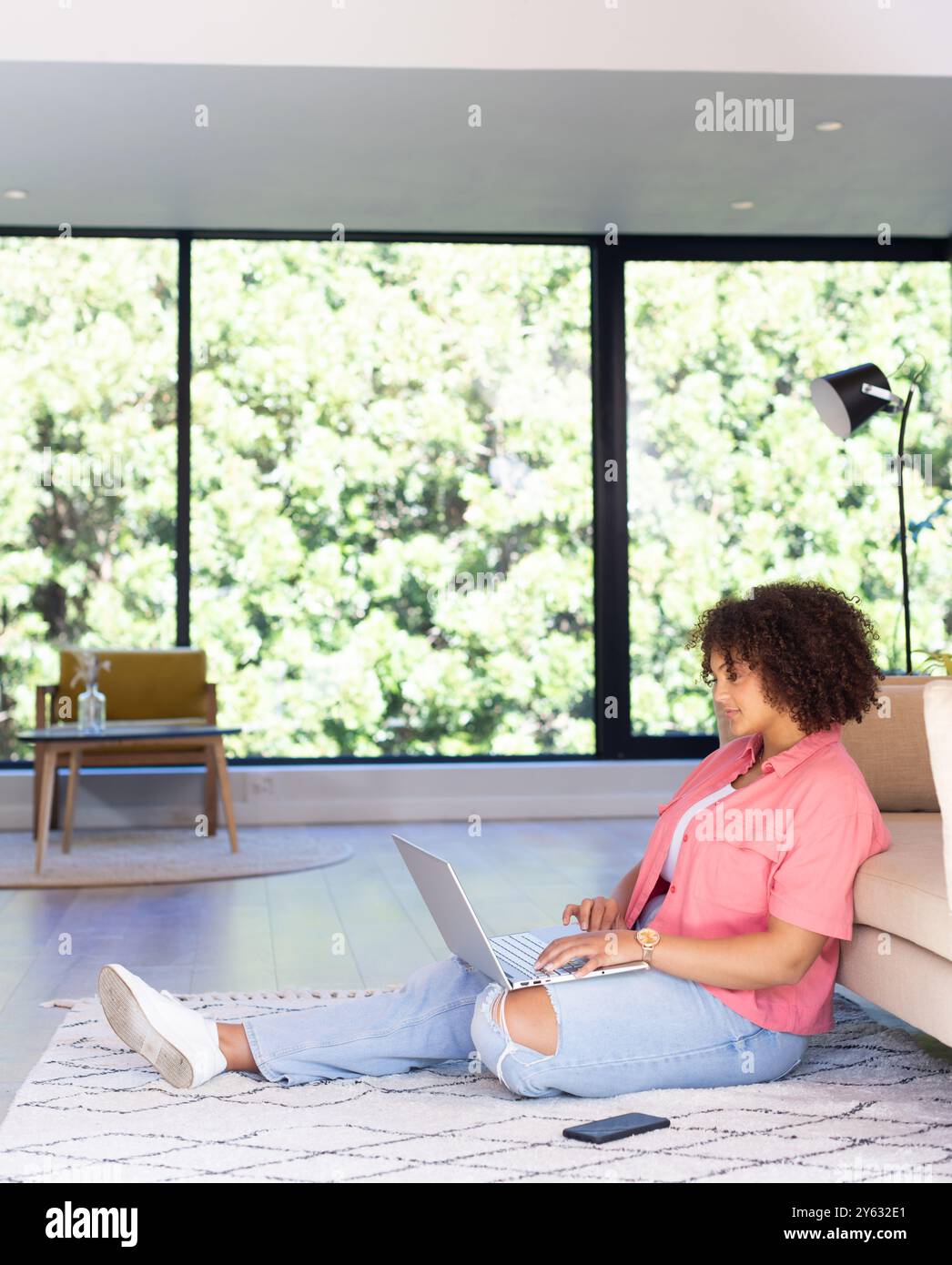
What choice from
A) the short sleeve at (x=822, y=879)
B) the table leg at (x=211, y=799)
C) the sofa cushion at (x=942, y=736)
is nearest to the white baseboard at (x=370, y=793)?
the table leg at (x=211, y=799)

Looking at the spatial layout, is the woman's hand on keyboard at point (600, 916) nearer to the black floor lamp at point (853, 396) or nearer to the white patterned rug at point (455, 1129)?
the white patterned rug at point (455, 1129)

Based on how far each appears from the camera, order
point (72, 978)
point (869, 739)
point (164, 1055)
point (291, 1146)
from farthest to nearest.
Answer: point (72, 978) < point (869, 739) < point (164, 1055) < point (291, 1146)

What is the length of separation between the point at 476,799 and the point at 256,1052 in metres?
4.30

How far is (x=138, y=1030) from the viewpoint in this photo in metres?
2.39

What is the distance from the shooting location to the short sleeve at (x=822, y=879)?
2.17 metres

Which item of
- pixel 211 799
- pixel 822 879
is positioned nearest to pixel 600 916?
pixel 822 879

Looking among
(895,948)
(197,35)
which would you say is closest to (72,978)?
(895,948)

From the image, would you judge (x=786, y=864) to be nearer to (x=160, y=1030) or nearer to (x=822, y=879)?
(x=822, y=879)

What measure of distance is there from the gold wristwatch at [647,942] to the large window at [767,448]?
486 cm

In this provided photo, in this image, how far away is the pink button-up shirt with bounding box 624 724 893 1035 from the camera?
86.2 inches

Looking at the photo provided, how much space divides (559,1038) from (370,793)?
14.7 feet

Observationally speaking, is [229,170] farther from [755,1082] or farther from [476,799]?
[755,1082]
